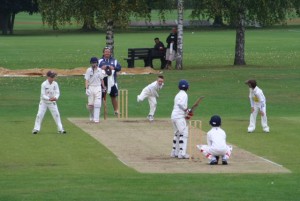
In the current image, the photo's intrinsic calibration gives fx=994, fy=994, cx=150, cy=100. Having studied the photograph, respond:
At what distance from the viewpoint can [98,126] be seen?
2877 centimetres

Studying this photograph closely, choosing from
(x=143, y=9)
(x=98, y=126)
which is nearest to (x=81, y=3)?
(x=143, y=9)

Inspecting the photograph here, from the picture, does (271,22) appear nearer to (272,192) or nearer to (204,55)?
(204,55)

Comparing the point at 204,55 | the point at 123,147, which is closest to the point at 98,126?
the point at 123,147

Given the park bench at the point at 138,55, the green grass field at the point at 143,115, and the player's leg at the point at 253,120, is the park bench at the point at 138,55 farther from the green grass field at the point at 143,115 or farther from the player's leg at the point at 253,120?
the player's leg at the point at 253,120

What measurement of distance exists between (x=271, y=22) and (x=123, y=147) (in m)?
28.6

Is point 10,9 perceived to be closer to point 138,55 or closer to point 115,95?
point 138,55

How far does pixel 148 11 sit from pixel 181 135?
2849 centimetres

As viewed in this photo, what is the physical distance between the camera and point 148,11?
50.1 m

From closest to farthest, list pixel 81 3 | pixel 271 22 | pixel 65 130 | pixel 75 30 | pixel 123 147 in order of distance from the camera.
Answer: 1. pixel 123 147
2. pixel 65 130
3. pixel 81 3
4. pixel 271 22
5. pixel 75 30

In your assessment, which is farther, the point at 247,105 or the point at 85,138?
the point at 247,105

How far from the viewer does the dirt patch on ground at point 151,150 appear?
20672 millimetres

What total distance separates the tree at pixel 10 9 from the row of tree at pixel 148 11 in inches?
1921

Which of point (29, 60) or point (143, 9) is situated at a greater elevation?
point (143, 9)

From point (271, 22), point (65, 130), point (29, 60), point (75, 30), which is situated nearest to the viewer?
point (65, 130)
